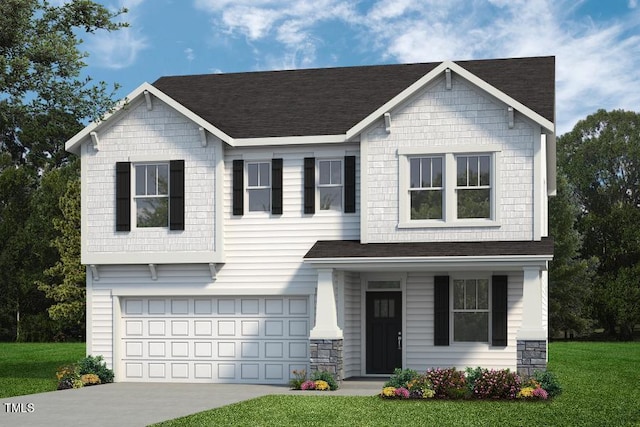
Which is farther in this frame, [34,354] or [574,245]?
[574,245]

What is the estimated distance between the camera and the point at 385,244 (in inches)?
940

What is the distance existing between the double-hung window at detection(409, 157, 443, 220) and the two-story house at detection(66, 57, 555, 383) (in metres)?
0.03

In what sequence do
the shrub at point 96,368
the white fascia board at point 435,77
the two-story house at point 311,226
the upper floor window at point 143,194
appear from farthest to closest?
the upper floor window at point 143,194 → the shrub at point 96,368 → the two-story house at point 311,226 → the white fascia board at point 435,77

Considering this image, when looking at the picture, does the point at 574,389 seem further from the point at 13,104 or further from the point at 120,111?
the point at 13,104

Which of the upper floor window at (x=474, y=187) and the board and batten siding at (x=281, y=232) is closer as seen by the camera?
the upper floor window at (x=474, y=187)

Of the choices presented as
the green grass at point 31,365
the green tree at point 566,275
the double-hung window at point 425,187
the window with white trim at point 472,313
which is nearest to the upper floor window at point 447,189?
the double-hung window at point 425,187

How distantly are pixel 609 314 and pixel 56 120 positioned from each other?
38537 mm

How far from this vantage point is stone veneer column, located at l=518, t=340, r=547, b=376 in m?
21.5

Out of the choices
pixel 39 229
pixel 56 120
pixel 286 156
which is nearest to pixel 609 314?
pixel 39 229

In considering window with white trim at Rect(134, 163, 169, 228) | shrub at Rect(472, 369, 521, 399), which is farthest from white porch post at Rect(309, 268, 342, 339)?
window with white trim at Rect(134, 163, 169, 228)

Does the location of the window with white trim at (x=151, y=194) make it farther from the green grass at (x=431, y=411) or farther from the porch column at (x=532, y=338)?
the porch column at (x=532, y=338)

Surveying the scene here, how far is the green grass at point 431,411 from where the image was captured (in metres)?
16.5

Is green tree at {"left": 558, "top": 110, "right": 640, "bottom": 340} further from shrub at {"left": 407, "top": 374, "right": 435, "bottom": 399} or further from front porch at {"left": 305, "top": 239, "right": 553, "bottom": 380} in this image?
shrub at {"left": 407, "top": 374, "right": 435, "bottom": 399}

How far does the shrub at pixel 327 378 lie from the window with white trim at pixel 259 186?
4.74 m
